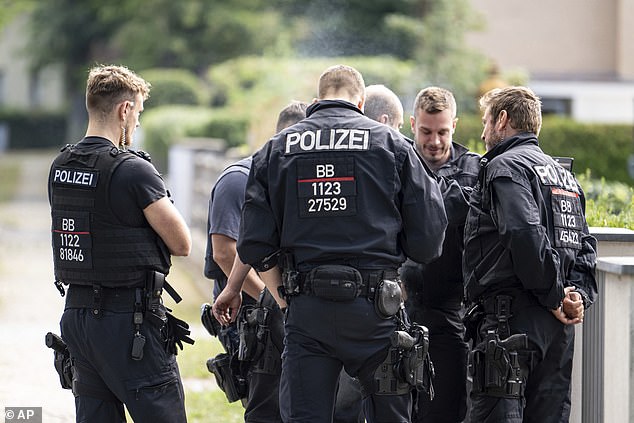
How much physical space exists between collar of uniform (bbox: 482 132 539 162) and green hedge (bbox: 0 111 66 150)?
4885cm

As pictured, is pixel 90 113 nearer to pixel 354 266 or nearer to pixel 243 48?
pixel 354 266

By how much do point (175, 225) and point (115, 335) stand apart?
22.4 inches

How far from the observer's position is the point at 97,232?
487 centimetres

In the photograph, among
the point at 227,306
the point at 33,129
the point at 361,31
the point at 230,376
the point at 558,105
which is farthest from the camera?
the point at 33,129

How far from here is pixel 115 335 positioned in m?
4.81

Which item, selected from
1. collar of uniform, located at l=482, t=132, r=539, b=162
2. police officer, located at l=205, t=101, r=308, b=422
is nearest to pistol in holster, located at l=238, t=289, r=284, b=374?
police officer, located at l=205, t=101, r=308, b=422

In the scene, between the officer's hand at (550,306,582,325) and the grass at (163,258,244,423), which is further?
the grass at (163,258,244,423)

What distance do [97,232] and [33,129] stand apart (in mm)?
49586

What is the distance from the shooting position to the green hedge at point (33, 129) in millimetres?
51938

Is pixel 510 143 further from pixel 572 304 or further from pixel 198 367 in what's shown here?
pixel 198 367

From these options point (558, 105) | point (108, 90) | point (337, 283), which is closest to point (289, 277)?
point (337, 283)

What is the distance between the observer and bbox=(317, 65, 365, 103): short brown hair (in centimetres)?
493

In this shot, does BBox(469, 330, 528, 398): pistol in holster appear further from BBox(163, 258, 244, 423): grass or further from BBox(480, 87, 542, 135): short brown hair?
BBox(163, 258, 244, 423): grass

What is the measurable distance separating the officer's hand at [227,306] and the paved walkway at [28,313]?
7.22ft
